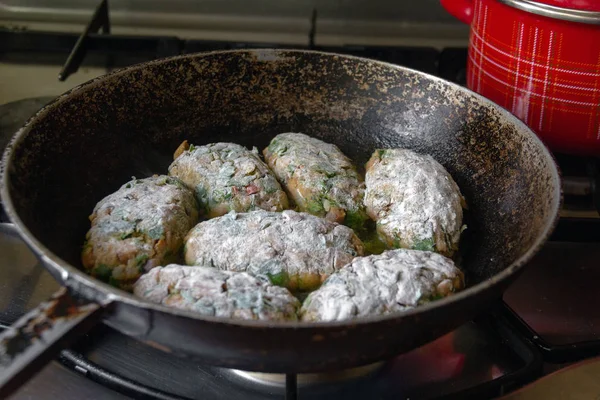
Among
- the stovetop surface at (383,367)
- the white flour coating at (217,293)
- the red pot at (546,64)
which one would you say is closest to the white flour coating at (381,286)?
the white flour coating at (217,293)

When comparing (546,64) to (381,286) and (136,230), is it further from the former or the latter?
(136,230)

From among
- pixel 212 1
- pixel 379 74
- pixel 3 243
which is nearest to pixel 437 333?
pixel 379 74

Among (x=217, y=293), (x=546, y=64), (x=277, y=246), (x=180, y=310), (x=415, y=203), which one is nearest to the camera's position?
(x=180, y=310)

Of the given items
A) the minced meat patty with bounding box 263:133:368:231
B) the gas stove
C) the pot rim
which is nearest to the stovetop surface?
the gas stove

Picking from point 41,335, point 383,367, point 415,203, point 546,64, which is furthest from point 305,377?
point 546,64

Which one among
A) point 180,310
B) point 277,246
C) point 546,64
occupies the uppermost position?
point 546,64

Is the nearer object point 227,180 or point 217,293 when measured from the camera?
point 217,293
